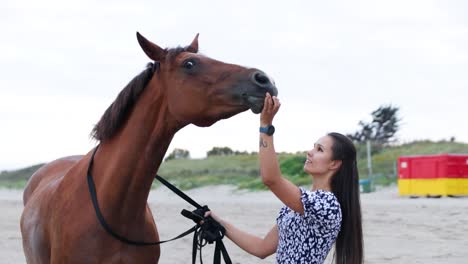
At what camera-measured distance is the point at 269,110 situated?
10.8 feet

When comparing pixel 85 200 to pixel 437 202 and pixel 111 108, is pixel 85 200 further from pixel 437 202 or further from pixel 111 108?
pixel 437 202

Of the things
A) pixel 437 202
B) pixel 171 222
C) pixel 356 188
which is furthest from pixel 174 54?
pixel 437 202

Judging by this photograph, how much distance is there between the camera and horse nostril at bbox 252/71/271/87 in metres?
3.51

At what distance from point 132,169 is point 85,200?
331 mm

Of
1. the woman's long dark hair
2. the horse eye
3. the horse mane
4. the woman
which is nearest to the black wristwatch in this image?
the woman

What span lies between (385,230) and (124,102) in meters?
7.98

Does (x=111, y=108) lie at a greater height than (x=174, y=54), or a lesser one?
lesser

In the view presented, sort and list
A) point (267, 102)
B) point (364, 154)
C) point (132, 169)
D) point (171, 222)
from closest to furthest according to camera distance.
A: point (267, 102) < point (132, 169) < point (171, 222) < point (364, 154)

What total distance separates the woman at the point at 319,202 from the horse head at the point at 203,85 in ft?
0.72

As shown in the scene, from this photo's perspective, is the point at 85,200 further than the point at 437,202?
No

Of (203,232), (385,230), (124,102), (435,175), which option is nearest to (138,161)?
(124,102)

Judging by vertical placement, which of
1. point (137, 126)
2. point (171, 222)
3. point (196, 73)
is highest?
point (196, 73)

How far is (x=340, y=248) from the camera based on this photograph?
12.2 ft

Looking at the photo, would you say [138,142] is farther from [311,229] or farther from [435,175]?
[435,175]
